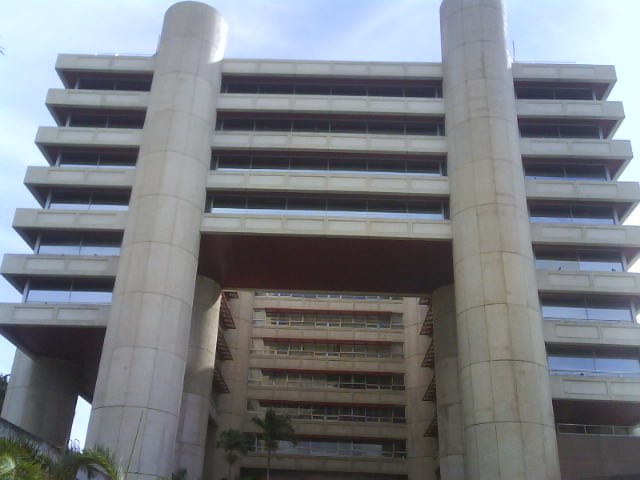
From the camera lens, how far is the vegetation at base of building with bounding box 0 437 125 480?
39.2ft

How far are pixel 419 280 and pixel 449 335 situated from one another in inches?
147

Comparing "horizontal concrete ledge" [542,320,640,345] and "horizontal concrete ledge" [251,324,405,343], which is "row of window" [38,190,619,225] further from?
"horizontal concrete ledge" [251,324,405,343]

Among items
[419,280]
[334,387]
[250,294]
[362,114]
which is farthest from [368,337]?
[362,114]

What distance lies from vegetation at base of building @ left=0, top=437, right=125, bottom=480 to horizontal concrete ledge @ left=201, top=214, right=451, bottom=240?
2147 centimetres

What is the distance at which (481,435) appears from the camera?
104ft

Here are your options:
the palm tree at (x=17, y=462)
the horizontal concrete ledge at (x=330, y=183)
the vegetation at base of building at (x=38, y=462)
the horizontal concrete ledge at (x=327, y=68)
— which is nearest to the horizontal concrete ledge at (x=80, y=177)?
the horizontal concrete ledge at (x=330, y=183)

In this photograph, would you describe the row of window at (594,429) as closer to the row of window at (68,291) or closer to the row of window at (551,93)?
the row of window at (551,93)

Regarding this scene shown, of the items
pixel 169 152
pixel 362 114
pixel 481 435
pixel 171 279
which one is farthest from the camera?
pixel 362 114

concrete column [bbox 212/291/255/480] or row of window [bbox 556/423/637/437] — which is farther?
concrete column [bbox 212/291/255/480]

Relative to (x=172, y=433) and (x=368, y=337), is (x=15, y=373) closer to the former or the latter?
(x=172, y=433)

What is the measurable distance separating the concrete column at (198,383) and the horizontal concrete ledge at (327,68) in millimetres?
12733

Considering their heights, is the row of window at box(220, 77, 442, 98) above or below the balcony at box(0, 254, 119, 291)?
above

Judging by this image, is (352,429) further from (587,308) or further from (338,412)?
(587,308)

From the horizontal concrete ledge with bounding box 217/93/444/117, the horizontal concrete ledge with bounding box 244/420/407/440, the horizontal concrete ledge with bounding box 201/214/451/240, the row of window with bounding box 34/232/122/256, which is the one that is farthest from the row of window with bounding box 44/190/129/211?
the horizontal concrete ledge with bounding box 244/420/407/440
